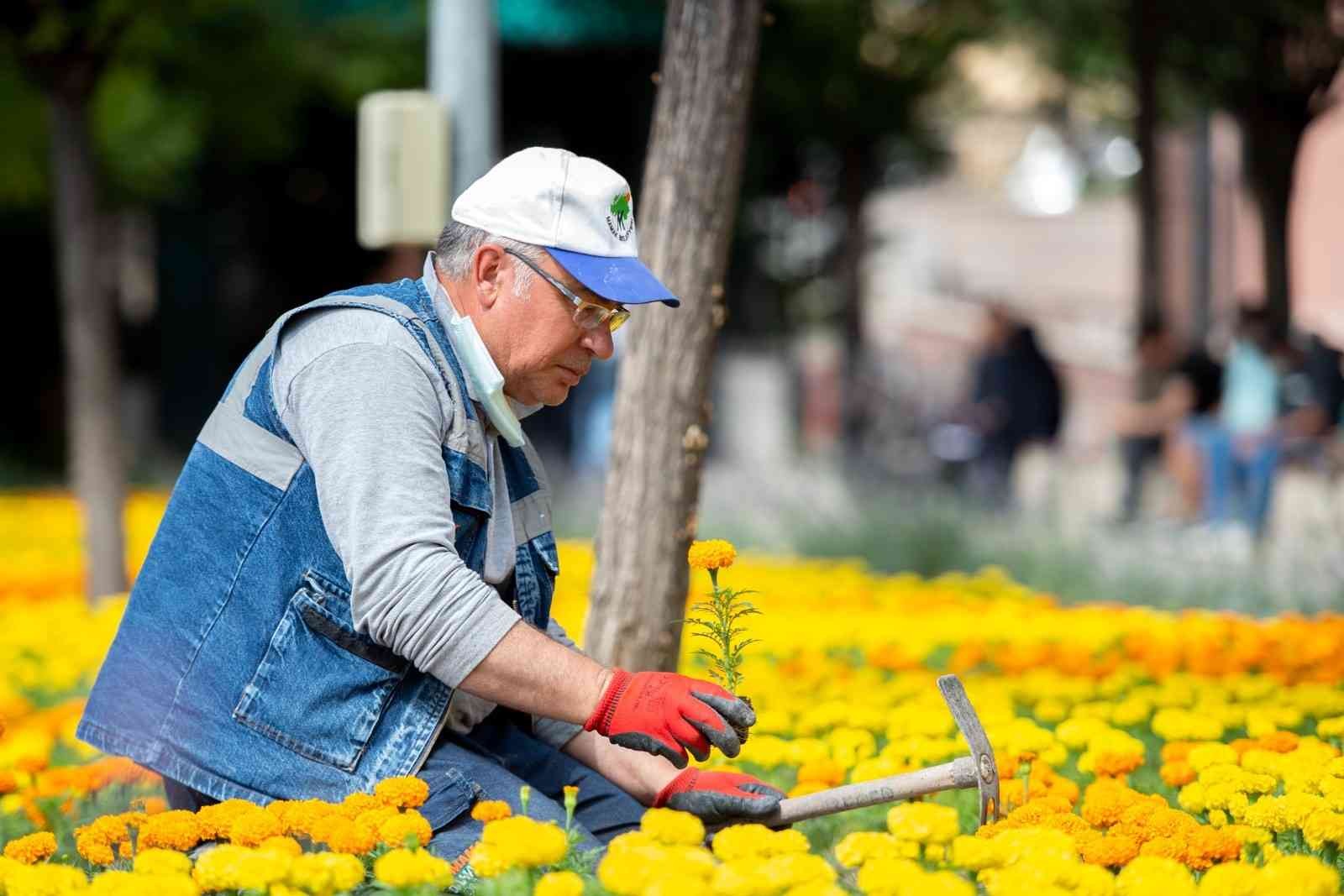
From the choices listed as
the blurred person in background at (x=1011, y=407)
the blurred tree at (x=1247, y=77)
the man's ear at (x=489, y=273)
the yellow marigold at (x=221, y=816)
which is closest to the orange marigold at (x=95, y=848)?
the yellow marigold at (x=221, y=816)

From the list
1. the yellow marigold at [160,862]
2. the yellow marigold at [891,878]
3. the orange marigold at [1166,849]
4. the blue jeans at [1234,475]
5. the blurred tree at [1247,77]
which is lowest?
the blue jeans at [1234,475]

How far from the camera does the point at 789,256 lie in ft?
58.9

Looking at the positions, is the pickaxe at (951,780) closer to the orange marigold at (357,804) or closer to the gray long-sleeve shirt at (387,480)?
the gray long-sleeve shirt at (387,480)

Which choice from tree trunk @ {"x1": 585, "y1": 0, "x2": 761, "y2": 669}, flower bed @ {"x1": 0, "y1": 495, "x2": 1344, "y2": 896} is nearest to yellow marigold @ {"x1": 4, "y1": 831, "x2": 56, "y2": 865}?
flower bed @ {"x1": 0, "y1": 495, "x2": 1344, "y2": 896}

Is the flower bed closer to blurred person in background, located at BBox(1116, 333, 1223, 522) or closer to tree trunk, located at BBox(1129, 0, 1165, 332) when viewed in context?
blurred person in background, located at BBox(1116, 333, 1223, 522)

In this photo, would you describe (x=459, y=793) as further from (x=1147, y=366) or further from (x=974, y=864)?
(x=1147, y=366)

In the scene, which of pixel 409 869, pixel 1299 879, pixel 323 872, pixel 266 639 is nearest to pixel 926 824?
pixel 1299 879

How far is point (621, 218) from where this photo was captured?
293 centimetres

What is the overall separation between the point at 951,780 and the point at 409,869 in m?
0.91

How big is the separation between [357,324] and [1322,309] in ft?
68.4

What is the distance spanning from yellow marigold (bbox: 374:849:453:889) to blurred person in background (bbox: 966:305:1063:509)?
955 cm

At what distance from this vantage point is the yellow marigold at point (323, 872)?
88.4 inches

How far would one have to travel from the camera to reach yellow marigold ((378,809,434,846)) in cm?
240

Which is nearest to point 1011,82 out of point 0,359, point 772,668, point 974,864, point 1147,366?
point 0,359
